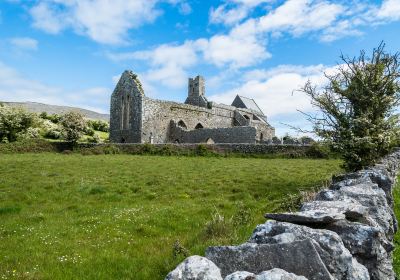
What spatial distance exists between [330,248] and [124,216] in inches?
313

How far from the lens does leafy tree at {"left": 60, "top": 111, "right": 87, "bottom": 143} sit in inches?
1742

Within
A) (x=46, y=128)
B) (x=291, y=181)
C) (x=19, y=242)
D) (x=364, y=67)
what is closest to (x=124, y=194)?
(x=19, y=242)

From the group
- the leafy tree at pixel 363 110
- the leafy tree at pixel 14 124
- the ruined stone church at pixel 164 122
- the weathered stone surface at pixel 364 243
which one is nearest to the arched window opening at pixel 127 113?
the ruined stone church at pixel 164 122

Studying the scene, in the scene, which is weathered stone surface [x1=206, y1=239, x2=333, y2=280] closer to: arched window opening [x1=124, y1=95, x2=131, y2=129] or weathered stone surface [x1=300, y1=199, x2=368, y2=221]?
weathered stone surface [x1=300, y1=199, x2=368, y2=221]

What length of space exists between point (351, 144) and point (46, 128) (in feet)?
162

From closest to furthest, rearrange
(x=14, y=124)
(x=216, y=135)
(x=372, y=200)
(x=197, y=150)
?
(x=372, y=200)
(x=197, y=150)
(x=216, y=135)
(x=14, y=124)

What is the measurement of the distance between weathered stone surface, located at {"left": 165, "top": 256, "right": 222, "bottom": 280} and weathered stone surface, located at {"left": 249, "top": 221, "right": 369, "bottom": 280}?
2.59 feet

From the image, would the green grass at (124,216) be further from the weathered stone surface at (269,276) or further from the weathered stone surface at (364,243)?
the weathered stone surface at (269,276)

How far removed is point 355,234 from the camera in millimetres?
4152

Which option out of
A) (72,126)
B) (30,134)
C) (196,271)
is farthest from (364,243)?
(30,134)

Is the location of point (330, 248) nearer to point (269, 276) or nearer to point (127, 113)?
point (269, 276)

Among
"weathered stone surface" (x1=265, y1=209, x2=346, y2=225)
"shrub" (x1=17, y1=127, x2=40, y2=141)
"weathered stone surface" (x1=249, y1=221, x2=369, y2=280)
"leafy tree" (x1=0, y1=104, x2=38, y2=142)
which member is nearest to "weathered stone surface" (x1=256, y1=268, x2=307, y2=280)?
"weathered stone surface" (x1=249, y1=221, x2=369, y2=280)

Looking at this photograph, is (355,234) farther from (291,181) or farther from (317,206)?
(291,181)

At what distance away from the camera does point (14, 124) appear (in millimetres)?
47906
